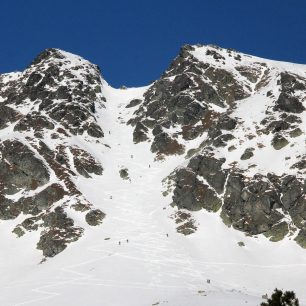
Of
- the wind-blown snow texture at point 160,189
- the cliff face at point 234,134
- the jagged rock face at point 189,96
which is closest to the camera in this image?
the wind-blown snow texture at point 160,189

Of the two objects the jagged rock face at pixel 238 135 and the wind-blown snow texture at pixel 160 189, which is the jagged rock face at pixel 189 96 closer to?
the jagged rock face at pixel 238 135

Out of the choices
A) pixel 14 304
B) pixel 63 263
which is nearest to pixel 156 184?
pixel 63 263

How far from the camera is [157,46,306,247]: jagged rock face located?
87.9 metres

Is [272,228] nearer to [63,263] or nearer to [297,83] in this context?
[63,263]

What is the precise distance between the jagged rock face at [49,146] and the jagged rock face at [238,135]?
17.2 metres

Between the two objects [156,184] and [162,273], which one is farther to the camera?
[156,184]

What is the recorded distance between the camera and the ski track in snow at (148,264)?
57.5 meters

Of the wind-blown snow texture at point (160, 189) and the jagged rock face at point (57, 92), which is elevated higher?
the jagged rock face at point (57, 92)

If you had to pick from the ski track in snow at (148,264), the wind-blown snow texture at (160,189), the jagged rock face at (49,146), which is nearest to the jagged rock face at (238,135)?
the wind-blown snow texture at (160,189)

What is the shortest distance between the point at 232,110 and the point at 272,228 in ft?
135

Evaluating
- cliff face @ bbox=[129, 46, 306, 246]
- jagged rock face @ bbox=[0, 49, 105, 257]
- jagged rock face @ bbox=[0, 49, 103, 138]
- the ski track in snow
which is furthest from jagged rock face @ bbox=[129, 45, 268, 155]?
the ski track in snow

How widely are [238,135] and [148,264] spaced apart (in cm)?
4548

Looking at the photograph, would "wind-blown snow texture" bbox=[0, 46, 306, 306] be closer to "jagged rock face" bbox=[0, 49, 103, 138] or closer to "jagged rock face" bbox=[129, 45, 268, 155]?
"jagged rock face" bbox=[129, 45, 268, 155]

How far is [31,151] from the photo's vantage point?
106750 millimetres
